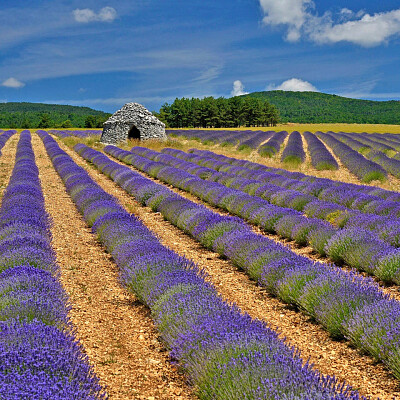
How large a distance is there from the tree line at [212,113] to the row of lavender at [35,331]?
66.2 meters

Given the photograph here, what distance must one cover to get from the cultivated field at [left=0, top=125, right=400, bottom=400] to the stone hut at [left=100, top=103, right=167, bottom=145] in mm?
16477

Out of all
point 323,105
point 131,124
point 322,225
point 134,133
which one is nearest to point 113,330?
point 322,225

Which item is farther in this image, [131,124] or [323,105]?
[323,105]

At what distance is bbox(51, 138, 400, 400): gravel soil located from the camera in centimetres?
310

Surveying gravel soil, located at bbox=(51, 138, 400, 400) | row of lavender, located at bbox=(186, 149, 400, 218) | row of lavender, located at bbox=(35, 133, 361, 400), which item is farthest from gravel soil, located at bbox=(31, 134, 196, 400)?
row of lavender, located at bbox=(186, 149, 400, 218)

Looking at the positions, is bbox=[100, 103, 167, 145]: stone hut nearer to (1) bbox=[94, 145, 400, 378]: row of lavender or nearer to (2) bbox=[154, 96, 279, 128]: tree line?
(1) bbox=[94, 145, 400, 378]: row of lavender

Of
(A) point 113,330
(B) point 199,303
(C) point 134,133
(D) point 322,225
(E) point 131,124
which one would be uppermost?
(E) point 131,124

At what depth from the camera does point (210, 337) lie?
3000mm

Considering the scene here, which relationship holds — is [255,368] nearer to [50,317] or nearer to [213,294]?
[213,294]

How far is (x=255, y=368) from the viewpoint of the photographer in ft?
8.13

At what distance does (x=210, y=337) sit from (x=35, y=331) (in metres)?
1.20

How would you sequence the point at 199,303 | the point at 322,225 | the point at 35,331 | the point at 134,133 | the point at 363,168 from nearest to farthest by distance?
1. the point at 35,331
2. the point at 199,303
3. the point at 322,225
4. the point at 363,168
5. the point at 134,133

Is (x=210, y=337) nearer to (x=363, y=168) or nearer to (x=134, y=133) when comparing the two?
(x=363, y=168)

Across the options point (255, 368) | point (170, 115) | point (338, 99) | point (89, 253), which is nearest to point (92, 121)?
point (170, 115)
